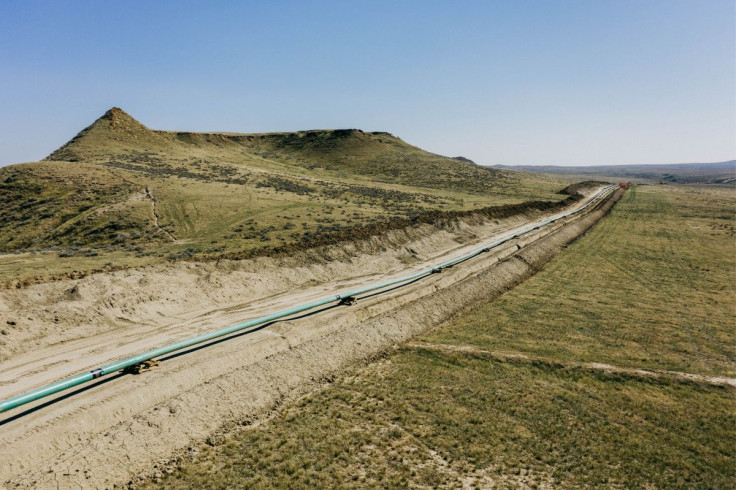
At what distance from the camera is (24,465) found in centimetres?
1309

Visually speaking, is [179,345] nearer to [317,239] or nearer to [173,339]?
[173,339]

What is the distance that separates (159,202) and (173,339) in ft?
122

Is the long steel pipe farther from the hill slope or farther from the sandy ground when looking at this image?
the hill slope

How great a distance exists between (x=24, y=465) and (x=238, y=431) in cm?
721

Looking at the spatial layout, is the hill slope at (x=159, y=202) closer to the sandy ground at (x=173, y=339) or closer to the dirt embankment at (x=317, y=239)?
the dirt embankment at (x=317, y=239)

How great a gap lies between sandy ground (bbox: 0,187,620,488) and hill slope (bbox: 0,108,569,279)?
836 centimetres

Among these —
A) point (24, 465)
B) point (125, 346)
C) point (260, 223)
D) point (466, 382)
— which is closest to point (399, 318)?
point (466, 382)

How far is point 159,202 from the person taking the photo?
5228 cm

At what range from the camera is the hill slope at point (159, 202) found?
4059 cm

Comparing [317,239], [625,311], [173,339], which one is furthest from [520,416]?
[317,239]

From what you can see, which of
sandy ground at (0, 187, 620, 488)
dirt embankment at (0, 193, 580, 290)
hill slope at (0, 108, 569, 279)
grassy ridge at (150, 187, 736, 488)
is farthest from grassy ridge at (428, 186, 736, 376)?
hill slope at (0, 108, 569, 279)

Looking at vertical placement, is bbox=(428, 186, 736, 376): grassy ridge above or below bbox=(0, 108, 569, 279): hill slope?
below

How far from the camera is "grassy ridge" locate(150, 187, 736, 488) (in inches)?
554

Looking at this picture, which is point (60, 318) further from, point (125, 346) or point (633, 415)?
point (633, 415)
